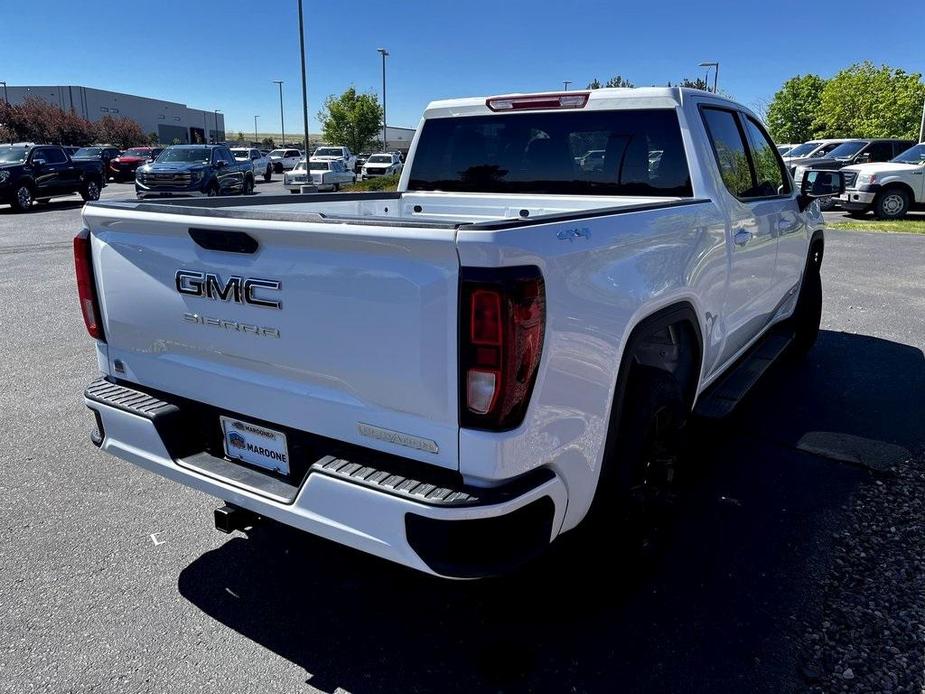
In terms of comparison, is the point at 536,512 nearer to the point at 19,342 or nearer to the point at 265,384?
the point at 265,384

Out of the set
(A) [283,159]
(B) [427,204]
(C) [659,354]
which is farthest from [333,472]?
(A) [283,159]

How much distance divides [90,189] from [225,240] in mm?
25123

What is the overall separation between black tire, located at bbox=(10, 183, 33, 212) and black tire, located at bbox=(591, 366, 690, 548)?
2297cm

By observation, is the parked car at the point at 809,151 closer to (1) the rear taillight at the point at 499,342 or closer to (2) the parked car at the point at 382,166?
(2) the parked car at the point at 382,166

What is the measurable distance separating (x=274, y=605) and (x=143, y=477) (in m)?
1.57

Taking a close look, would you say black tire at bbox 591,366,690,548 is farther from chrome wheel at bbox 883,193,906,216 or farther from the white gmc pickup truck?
chrome wheel at bbox 883,193,906,216

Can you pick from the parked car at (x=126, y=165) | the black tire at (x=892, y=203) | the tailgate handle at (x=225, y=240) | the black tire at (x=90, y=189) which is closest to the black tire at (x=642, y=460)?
the tailgate handle at (x=225, y=240)

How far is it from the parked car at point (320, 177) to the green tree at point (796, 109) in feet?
198

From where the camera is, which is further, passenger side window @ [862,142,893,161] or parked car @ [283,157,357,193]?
parked car @ [283,157,357,193]

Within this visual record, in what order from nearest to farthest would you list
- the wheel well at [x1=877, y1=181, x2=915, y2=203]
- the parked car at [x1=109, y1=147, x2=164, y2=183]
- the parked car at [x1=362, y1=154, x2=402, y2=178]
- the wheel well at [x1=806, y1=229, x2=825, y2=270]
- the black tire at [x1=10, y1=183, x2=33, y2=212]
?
the wheel well at [x1=806, y1=229, x2=825, y2=270] < the wheel well at [x1=877, y1=181, x2=915, y2=203] < the black tire at [x1=10, y1=183, x2=33, y2=212] < the parked car at [x1=109, y1=147, x2=164, y2=183] < the parked car at [x1=362, y1=154, x2=402, y2=178]

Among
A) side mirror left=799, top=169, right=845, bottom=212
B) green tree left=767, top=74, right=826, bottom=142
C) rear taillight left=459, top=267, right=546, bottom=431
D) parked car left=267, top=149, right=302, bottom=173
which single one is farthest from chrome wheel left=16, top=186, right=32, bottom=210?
green tree left=767, top=74, right=826, bottom=142

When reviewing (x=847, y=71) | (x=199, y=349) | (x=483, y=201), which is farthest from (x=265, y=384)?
(x=847, y=71)

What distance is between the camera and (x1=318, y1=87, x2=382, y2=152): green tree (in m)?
63.0

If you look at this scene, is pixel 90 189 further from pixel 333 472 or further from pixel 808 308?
pixel 333 472
